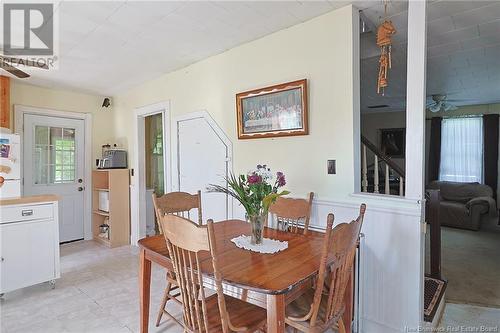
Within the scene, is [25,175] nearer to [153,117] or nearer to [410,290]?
[153,117]

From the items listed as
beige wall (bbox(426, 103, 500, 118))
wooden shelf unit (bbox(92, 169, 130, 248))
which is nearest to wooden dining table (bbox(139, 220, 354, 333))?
wooden shelf unit (bbox(92, 169, 130, 248))

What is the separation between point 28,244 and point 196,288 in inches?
86.9

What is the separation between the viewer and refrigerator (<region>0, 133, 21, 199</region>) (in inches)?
126

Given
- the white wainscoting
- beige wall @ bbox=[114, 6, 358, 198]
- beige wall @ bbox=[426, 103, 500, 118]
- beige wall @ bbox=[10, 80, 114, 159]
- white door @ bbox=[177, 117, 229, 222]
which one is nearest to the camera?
the white wainscoting

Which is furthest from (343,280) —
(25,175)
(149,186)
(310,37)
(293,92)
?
(25,175)

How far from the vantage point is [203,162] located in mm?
3357

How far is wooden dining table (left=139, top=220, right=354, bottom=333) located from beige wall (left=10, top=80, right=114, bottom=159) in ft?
11.4

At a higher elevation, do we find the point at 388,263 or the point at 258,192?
the point at 258,192

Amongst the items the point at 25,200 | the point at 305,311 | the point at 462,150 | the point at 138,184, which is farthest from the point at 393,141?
the point at 25,200

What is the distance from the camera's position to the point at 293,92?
2.44 metres

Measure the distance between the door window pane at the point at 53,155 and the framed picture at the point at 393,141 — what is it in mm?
Answer: 6387

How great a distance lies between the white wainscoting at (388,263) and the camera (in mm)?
1891

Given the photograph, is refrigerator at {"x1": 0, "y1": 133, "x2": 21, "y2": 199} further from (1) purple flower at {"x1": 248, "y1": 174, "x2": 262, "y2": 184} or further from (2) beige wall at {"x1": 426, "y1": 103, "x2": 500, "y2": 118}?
(2) beige wall at {"x1": 426, "y1": 103, "x2": 500, "y2": 118}

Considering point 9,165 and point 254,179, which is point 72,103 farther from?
point 254,179
